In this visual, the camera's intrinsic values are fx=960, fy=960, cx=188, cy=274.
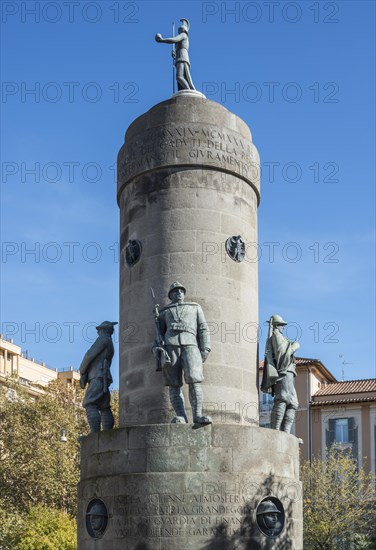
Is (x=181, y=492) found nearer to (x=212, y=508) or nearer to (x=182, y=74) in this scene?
(x=212, y=508)

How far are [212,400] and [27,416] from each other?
2956 centimetres

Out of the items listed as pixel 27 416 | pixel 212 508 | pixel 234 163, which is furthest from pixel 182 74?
pixel 27 416

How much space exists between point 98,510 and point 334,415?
47.5 metres

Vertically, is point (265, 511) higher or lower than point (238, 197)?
lower

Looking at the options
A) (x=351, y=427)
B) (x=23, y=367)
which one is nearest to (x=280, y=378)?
(x=351, y=427)

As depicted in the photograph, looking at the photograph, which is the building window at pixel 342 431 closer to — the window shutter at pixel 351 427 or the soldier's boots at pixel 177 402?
the window shutter at pixel 351 427

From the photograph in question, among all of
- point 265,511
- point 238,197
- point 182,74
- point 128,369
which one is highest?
point 182,74

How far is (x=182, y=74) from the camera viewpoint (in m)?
21.2

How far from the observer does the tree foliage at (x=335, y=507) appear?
143ft

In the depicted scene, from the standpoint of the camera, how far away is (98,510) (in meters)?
17.8

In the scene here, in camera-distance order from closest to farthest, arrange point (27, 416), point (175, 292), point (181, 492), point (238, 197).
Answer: point (181, 492) < point (175, 292) < point (238, 197) < point (27, 416)

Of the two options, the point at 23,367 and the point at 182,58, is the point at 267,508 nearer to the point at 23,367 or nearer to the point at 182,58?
the point at 182,58

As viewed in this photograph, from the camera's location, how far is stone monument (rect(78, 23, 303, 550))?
17094 mm

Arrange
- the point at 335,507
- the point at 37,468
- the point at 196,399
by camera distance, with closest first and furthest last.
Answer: the point at 196,399
the point at 37,468
the point at 335,507
